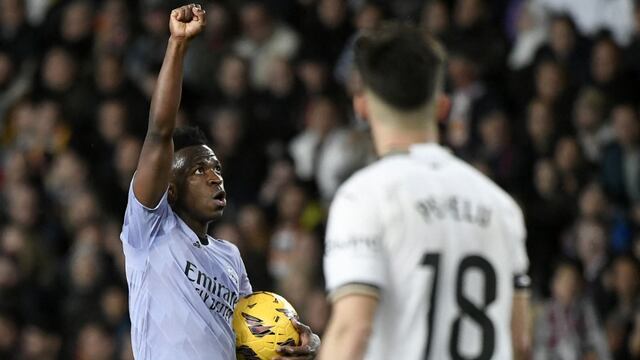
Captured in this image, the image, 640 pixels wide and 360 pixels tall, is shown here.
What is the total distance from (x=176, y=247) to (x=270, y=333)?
532mm

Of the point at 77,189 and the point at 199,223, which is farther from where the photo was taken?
the point at 77,189

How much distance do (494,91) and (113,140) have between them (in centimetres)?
382

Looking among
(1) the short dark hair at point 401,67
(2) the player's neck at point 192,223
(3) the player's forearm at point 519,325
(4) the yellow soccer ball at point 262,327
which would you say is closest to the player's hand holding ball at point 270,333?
(4) the yellow soccer ball at point 262,327

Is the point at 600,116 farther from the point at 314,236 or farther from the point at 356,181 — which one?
the point at 356,181

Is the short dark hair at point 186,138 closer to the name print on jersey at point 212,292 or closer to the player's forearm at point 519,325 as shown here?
the name print on jersey at point 212,292

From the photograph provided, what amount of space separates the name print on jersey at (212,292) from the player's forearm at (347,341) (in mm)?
1930

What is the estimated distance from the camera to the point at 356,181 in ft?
13.6

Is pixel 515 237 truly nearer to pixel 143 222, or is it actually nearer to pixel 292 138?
pixel 143 222

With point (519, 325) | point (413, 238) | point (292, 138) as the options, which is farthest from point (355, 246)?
point (292, 138)

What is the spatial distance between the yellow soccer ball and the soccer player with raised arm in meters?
0.04

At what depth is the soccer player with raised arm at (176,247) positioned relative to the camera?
5.50 metres

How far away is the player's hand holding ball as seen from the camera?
227 inches

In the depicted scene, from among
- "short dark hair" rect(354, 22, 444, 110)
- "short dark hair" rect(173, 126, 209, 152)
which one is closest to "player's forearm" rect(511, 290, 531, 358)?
"short dark hair" rect(354, 22, 444, 110)

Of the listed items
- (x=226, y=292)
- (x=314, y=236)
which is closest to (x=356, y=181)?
(x=226, y=292)
